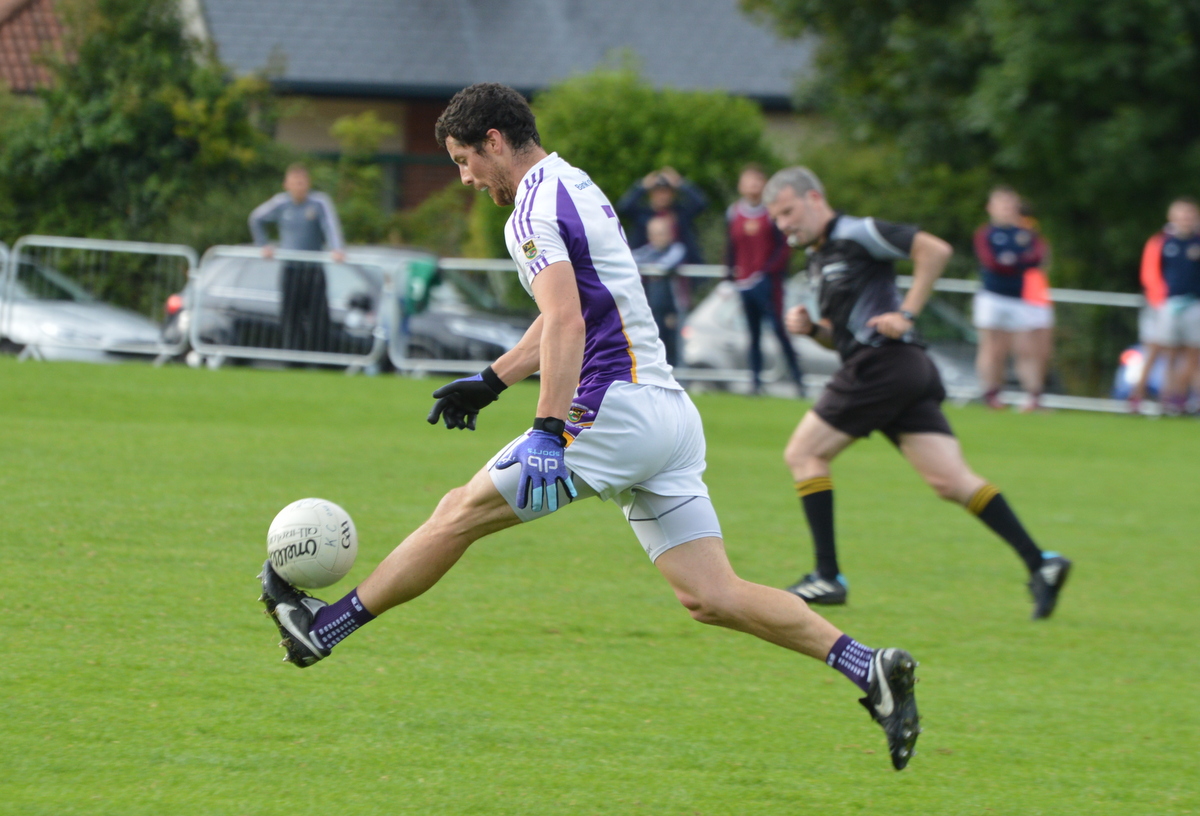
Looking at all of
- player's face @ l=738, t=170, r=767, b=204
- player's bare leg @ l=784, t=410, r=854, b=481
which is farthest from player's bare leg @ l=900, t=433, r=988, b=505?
player's face @ l=738, t=170, r=767, b=204

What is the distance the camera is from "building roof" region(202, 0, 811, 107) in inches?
1231

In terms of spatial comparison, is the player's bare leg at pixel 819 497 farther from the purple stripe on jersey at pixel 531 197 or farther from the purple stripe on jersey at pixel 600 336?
the purple stripe on jersey at pixel 531 197

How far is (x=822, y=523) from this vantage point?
7.12 m

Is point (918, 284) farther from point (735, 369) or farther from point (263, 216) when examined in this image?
point (263, 216)

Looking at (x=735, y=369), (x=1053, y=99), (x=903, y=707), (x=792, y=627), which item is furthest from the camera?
(x=1053, y=99)

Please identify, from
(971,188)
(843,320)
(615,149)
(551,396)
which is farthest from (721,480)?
(971,188)

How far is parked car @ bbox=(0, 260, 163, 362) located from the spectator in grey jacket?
145 cm

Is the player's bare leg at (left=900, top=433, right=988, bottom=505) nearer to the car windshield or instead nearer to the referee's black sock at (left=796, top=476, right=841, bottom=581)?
the referee's black sock at (left=796, top=476, right=841, bottom=581)

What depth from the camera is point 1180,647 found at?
6648mm

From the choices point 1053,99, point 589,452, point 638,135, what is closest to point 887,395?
point 589,452

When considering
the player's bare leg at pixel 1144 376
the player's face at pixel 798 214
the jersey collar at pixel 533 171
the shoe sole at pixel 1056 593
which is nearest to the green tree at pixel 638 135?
the player's bare leg at pixel 1144 376

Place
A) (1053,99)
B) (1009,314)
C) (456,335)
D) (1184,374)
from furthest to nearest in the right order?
(1053,99)
(456,335)
(1184,374)
(1009,314)

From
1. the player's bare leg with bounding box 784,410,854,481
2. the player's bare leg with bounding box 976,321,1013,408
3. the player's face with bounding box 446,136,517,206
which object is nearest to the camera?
the player's face with bounding box 446,136,517,206

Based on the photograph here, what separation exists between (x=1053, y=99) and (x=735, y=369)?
258 inches
